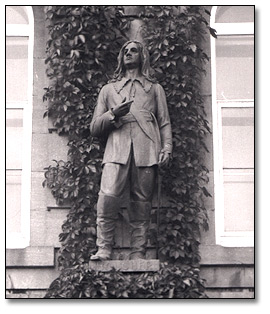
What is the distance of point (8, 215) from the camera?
1238 centimetres

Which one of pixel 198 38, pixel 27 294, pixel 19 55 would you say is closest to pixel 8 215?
pixel 27 294

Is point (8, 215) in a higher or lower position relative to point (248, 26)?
lower

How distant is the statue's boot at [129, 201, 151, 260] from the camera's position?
12008mm

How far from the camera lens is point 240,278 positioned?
12188 millimetres

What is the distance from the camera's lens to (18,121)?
499 inches

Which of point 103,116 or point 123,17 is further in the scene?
point 123,17

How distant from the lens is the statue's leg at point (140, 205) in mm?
11984

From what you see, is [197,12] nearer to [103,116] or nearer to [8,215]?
[103,116]

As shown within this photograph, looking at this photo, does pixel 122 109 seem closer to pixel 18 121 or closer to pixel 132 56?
pixel 132 56

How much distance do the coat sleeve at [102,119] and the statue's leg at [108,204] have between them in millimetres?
323

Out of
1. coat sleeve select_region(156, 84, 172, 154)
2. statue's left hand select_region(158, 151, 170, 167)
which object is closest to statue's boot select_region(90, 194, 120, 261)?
statue's left hand select_region(158, 151, 170, 167)

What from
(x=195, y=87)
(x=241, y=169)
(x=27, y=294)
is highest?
(x=195, y=87)

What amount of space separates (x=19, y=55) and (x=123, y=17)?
106cm

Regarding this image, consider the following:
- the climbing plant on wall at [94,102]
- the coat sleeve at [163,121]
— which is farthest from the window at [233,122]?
the coat sleeve at [163,121]
